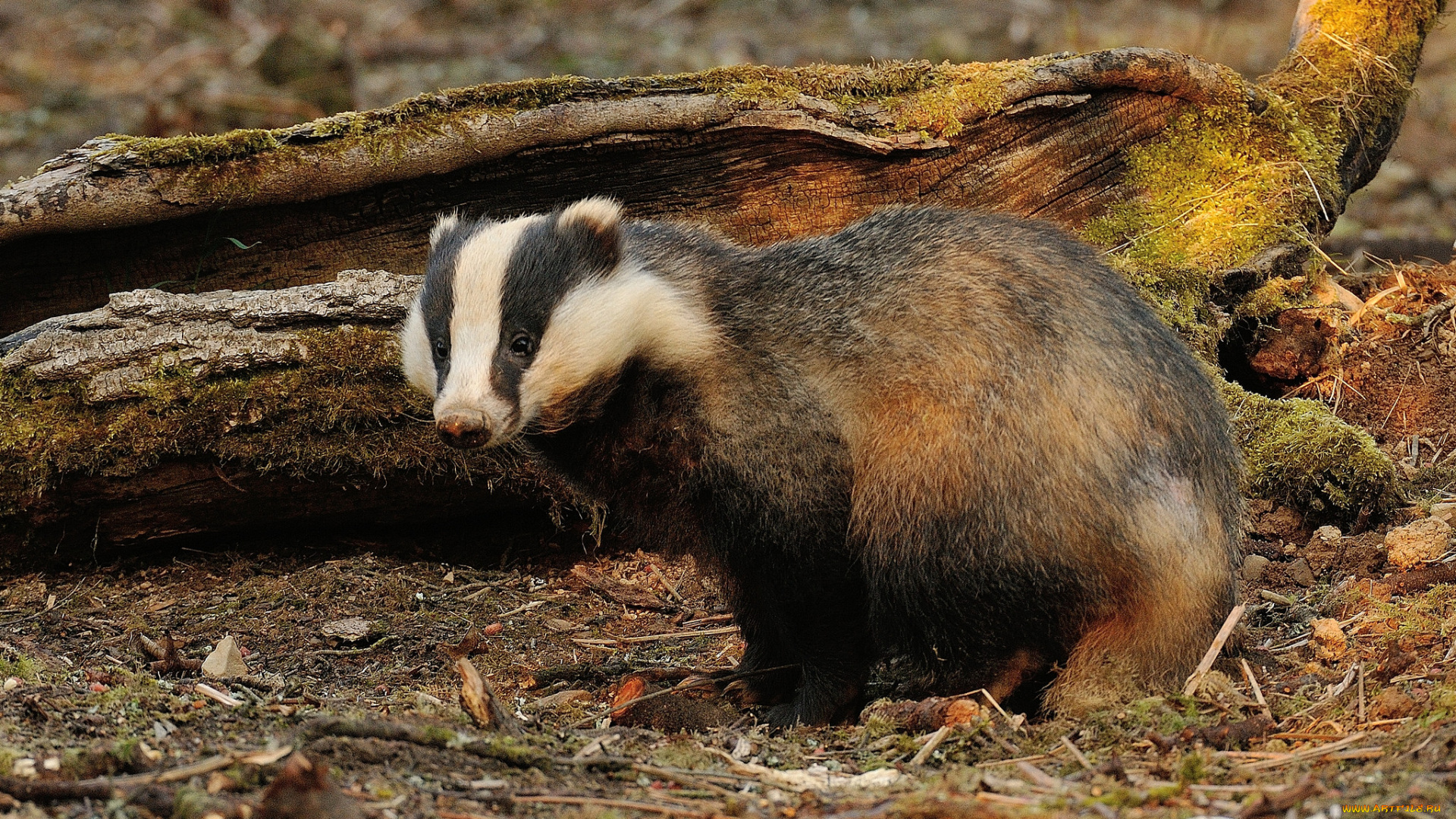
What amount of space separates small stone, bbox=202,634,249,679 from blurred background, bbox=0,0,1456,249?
8.65m

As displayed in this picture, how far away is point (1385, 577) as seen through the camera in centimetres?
499

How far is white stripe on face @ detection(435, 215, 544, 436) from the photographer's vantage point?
4301 millimetres

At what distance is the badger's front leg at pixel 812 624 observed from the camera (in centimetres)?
463

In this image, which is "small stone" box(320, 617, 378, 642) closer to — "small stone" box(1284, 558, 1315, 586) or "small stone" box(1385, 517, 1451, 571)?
"small stone" box(1284, 558, 1315, 586)

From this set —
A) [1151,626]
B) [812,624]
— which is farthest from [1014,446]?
[812,624]

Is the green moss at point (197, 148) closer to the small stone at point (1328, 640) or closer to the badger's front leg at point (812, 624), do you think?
the badger's front leg at point (812, 624)

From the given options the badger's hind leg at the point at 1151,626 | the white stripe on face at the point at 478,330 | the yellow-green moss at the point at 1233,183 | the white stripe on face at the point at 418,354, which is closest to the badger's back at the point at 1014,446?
the badger's hind leg at the point at 1151,626

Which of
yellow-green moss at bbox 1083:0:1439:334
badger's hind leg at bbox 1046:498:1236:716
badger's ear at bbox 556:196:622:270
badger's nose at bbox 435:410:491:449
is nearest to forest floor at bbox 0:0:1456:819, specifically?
badger's hind leg at bbox 1046:498:1236:716

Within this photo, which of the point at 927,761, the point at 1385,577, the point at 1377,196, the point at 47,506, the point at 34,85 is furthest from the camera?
the point at 34,85

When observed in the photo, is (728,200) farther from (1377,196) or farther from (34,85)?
(34,85)

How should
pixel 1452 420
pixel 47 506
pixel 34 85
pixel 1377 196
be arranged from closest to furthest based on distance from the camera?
pixel 47 506 < pixel 1452 420 < pixel 1377 196 < pixel 34 85

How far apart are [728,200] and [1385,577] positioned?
338 cm

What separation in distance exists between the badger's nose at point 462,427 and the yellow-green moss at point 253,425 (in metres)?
1.60

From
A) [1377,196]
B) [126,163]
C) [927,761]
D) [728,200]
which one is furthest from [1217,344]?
[1377,196]
